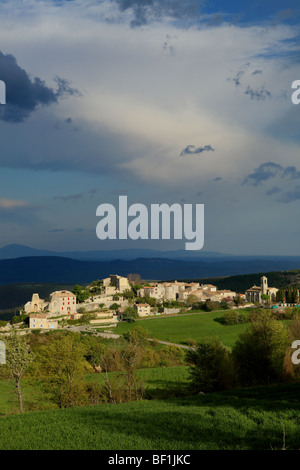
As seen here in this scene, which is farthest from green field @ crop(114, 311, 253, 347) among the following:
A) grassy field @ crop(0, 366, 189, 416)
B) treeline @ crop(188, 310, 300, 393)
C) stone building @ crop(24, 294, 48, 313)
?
treeline @ crop(188, 310, 300, 393)

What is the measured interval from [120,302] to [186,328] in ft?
64.2

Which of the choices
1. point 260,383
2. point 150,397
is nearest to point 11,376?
point 150,397

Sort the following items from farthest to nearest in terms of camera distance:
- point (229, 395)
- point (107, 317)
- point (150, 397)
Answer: point (107, 317) → point (150, 397) → point (229, 395)

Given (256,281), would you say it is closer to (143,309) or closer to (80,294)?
(143,309)

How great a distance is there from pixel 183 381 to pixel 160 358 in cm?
1348

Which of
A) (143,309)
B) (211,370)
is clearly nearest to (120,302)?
(143,309)

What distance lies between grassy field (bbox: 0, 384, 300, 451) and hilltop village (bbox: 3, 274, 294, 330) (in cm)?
5178

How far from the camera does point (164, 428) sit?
13688 mm

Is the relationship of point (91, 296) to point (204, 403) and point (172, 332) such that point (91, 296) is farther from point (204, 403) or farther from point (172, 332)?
point (204, 403)

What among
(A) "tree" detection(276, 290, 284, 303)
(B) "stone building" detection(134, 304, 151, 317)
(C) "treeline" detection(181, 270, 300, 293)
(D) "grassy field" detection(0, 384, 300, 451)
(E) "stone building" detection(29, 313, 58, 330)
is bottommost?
(D) "grassy field" detection(0, 384, 300, 451)

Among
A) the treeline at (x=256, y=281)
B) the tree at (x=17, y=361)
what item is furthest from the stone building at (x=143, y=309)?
the tree at (x=17, y=361)

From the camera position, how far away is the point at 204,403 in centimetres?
1959

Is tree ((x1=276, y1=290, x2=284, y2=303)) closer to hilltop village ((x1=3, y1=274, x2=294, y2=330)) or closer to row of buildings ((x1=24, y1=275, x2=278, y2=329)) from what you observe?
hilltop village ((x1=3, y1=274, x2=294, y2=330))

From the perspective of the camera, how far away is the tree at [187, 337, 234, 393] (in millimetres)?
24531
